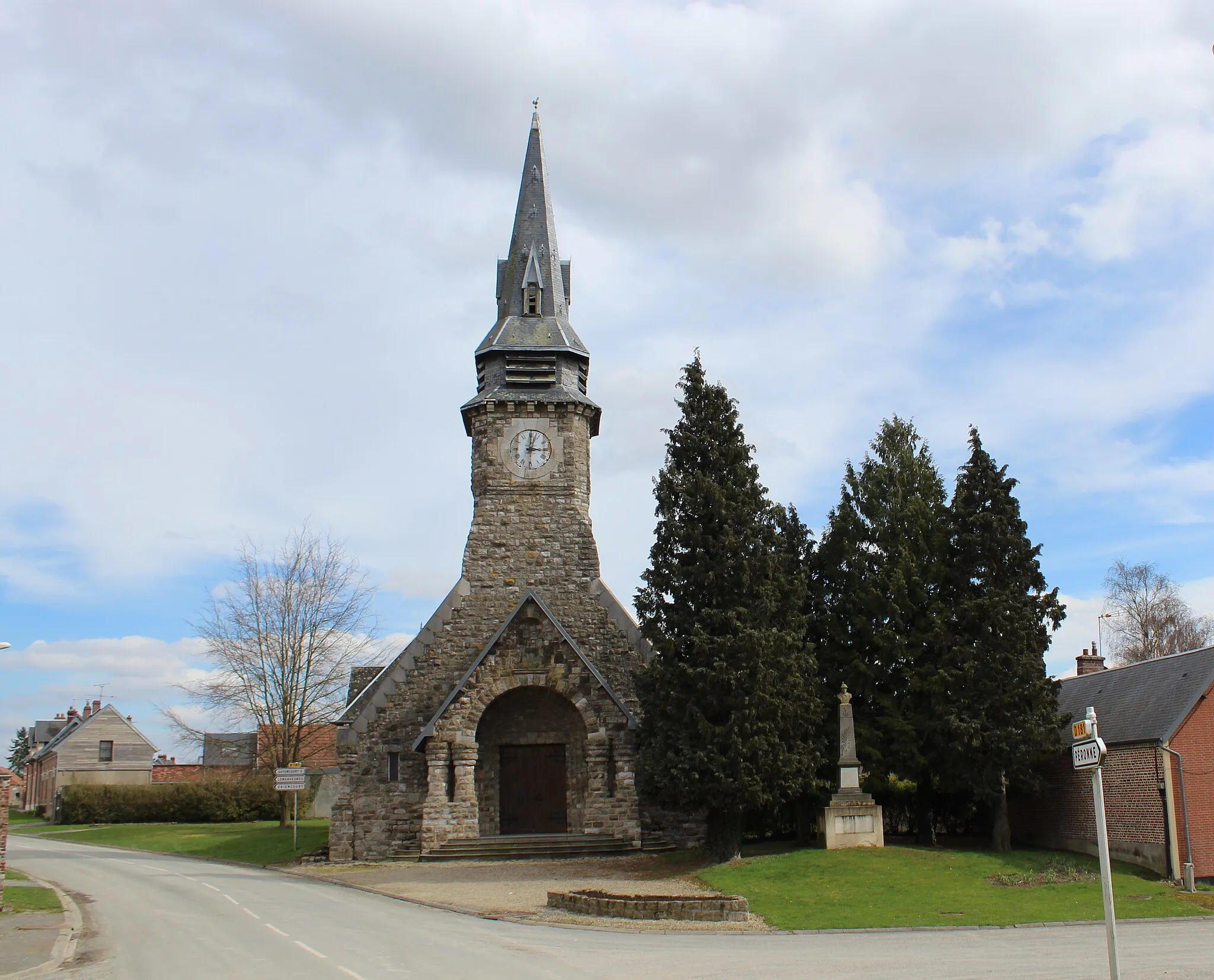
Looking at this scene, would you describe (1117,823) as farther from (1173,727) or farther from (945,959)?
(945,959)

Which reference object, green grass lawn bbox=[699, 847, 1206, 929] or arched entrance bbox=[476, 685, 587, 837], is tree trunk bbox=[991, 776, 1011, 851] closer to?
green grass lawn bbox=[699, 847, 1206, 929]

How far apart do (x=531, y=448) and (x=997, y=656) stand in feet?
46.7

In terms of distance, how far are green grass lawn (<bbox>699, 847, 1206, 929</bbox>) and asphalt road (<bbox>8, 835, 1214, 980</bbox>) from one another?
0.97 m

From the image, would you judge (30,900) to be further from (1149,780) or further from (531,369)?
(1149,780)

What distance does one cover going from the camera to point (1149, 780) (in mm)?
22484

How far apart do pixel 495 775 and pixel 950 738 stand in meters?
11.7

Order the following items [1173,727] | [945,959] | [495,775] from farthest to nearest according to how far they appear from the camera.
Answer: [495,775] → [1173,727] → [945,959]

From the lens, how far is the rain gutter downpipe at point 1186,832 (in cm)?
2095

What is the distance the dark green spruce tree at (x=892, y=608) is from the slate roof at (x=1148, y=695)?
3.50 metres

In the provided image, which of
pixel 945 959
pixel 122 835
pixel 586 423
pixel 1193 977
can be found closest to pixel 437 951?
pixel 945 959

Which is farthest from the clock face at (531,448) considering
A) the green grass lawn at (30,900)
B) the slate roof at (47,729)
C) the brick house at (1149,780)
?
the slate roof at (47,729)

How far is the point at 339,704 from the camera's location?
3662cm

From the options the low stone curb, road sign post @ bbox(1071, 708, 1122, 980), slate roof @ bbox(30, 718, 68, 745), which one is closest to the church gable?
the low stone curb

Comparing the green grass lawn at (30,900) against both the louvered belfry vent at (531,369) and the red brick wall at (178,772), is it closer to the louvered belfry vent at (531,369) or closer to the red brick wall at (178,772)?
the louvered belfry vent at (531,369)
